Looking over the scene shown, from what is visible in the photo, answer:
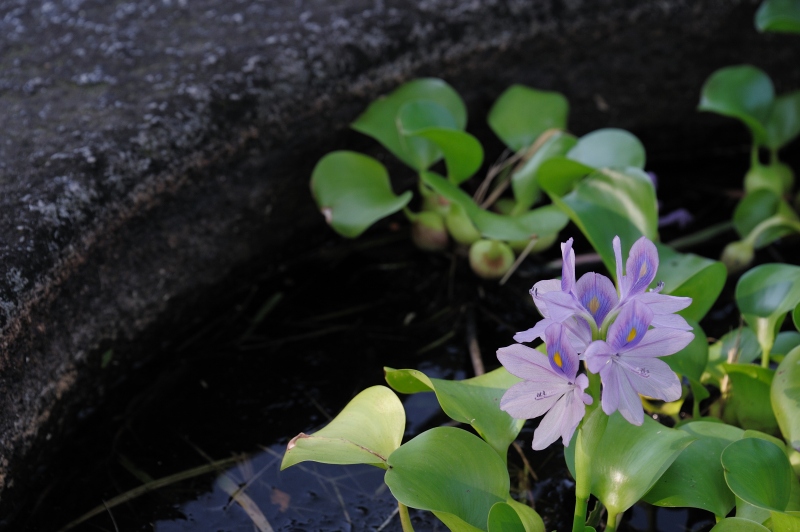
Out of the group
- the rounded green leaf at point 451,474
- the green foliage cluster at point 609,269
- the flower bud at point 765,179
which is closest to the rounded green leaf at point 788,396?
the green foliage cluster at point 609,269

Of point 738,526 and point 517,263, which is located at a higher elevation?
point 738,526

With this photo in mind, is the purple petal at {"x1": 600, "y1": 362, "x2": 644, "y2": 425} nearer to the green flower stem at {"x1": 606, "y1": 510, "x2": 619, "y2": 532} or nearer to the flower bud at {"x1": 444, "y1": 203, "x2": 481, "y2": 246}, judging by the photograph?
the green flower stem at {"x1": 606, "y1": 510, "x2": 619, "y2": 532}

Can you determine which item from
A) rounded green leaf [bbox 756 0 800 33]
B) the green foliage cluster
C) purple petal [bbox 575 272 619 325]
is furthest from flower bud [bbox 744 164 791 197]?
purple petal [bbox 575 272 619 325]

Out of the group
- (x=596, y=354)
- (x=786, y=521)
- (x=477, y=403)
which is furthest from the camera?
(x=477, y=403)

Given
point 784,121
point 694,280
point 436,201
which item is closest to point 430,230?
point 436,201

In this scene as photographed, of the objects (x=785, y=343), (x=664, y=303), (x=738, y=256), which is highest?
(x=664, y=303)

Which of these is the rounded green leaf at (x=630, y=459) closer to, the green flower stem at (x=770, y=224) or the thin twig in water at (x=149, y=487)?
the thin twig in water at (x=149, y=487)

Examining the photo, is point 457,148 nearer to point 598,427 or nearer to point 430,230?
point 430,230

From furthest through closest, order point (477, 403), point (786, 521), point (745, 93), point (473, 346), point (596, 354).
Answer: point (745, 93), point (473, 346), point (477, 403), point (786, 521), point (596, 354)
